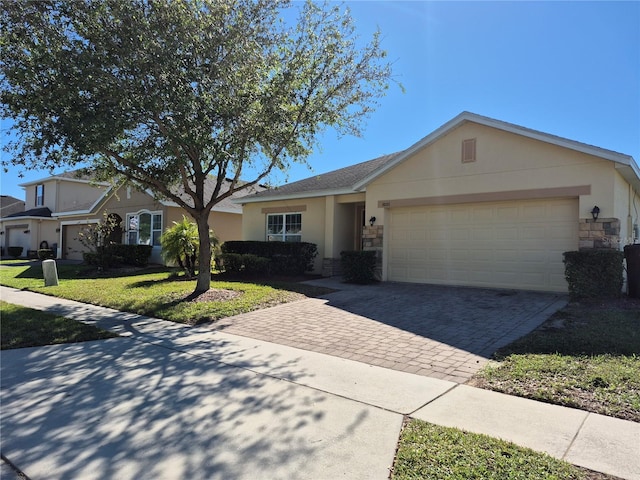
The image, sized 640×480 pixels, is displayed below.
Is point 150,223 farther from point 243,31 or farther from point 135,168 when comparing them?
point 243,31

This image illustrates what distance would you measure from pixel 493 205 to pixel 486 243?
1.08 metres

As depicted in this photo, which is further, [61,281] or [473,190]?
[61,281]

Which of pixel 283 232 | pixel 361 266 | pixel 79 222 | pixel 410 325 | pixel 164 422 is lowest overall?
pixel 164 422

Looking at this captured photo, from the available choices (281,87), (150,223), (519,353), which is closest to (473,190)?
(281,87)

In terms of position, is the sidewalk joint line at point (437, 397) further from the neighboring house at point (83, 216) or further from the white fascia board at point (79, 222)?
the white fascia board at point (79, 222)

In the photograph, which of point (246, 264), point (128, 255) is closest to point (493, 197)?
point (246, 264)

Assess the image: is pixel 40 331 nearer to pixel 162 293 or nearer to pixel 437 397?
pixel 162 293

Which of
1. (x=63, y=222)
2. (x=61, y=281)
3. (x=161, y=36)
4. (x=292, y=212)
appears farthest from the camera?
(x=63, y=222)

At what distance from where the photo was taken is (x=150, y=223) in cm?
2170

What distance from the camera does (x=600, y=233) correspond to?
32.4ft

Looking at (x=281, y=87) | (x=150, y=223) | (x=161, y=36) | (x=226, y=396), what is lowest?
(x=226, y=396)

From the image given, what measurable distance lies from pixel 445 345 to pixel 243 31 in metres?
7.78

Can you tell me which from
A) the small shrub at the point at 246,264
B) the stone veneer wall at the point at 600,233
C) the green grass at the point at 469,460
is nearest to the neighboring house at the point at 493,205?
the stone veneer wall at the point at 600,233

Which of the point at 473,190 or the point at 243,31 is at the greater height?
the point at 243,31
